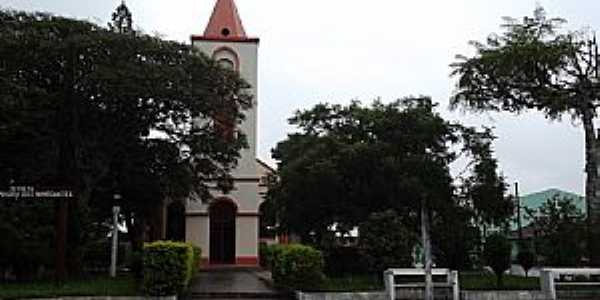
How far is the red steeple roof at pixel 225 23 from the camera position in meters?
39.5

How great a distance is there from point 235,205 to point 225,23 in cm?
1055

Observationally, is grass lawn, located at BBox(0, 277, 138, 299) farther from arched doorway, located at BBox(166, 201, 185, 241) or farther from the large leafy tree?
arched doorway, located at BBox(166, 201, 185, 241)

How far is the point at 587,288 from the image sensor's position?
19062 mm

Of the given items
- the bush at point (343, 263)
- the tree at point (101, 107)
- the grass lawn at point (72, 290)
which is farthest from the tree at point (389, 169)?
the grass lawn at point (72, 290)

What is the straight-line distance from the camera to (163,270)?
17.0m

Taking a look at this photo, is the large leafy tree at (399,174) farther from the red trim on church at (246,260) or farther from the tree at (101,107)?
the red trim on church at (246,260)

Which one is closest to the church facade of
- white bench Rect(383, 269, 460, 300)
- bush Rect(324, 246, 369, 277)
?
bush Rect(324, 246, 369, 277)

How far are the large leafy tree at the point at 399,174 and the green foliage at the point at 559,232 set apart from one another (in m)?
1.71

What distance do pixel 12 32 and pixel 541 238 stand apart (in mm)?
20713

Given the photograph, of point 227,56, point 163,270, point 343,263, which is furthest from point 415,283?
point 227,56

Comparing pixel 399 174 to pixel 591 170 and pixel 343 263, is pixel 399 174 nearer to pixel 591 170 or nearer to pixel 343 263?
pixel 343 263

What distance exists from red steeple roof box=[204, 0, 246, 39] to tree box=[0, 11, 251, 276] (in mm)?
10673

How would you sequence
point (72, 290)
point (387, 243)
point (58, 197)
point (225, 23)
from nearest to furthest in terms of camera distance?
point (72, 290), point (58, 197), point (387, 243), point (225, 23)

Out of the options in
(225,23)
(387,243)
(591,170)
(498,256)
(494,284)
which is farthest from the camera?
(225,23)
